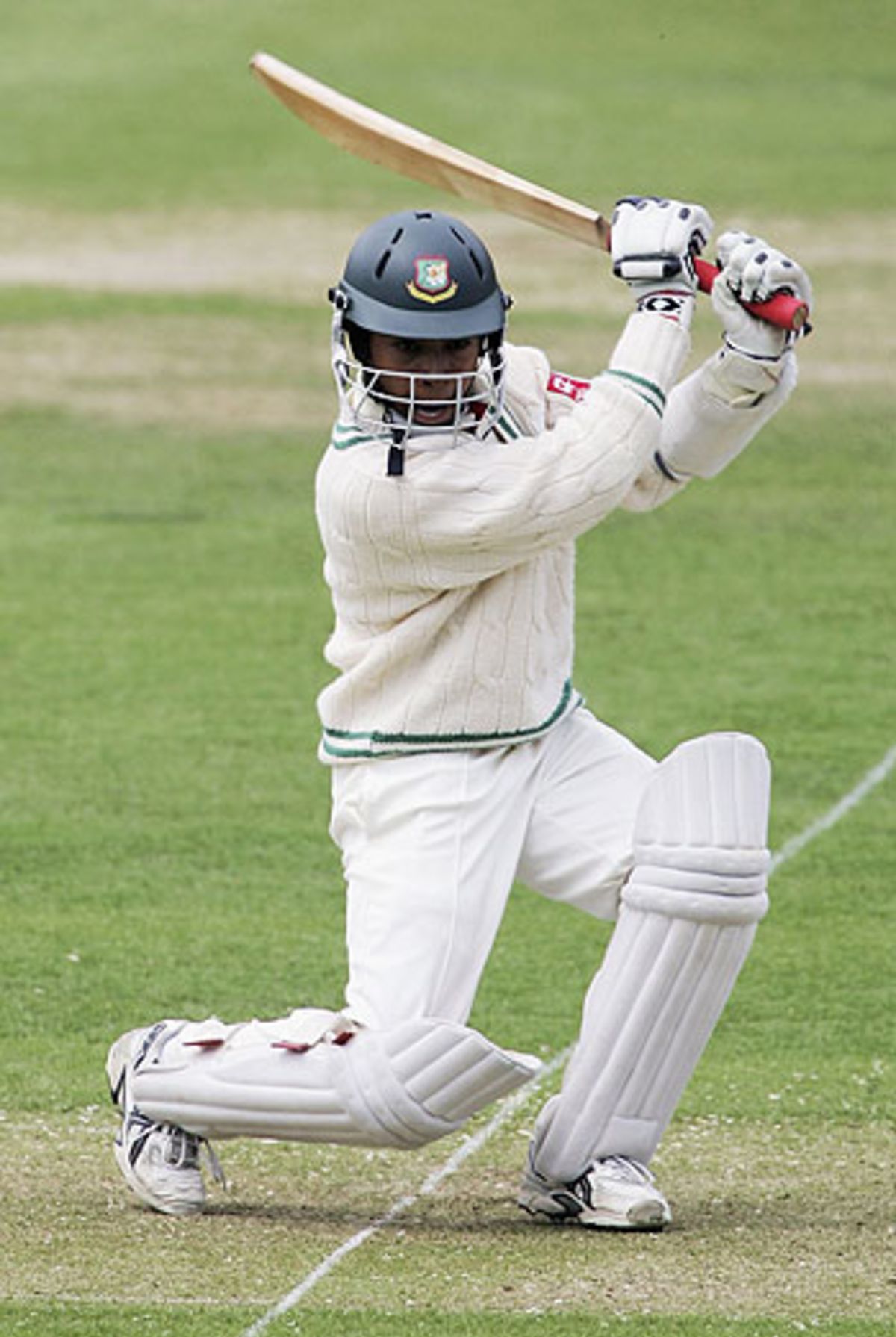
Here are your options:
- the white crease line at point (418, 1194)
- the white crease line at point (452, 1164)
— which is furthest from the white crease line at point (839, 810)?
the white crease line at point (418, 1194)

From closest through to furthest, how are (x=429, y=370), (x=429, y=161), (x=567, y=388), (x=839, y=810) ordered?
1. (x=429, y=370)
2. (x=567, y=388)
3. (x=429, y=161)
4. (x=839, y=810)

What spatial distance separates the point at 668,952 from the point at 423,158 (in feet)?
5.11

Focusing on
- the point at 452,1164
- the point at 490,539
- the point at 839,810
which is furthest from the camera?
the point at 839,810

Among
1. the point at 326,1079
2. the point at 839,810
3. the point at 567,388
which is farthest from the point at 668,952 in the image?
the point at 839,810

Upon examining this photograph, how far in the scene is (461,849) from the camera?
4703 mm

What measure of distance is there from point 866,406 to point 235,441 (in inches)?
120

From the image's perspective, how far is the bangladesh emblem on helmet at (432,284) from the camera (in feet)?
15.2

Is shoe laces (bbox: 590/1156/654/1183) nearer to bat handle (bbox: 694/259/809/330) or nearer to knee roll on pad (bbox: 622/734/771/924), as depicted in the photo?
knee roll on pad (bbox: 622/734/771/924)

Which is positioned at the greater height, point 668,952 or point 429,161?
point 429,161

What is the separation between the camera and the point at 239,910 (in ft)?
22.5

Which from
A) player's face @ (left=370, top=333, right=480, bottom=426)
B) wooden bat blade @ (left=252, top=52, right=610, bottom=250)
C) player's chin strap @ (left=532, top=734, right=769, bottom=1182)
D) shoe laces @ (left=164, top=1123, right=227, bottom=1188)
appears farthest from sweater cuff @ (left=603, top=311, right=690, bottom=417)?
shoe laces @ (left=164, top=1123, right=227, bottom=1188)

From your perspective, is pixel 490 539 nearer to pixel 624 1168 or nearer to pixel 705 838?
pixel 705 838

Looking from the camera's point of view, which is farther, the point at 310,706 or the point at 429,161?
the point at 310,706

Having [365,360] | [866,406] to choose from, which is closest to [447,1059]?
[365,360]
